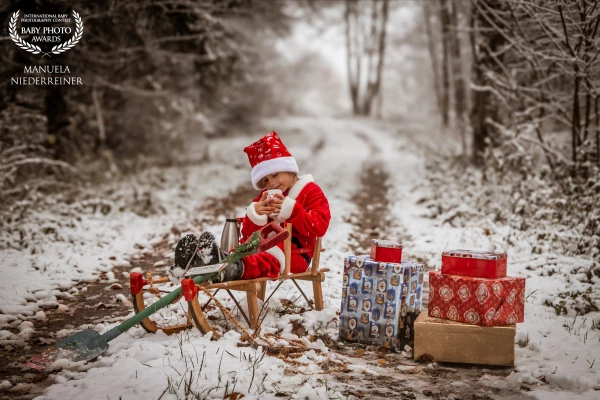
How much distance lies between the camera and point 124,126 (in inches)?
620

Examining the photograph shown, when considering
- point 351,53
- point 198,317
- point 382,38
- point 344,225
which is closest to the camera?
point 198,317

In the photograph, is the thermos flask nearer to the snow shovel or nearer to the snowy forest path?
the snow shovel

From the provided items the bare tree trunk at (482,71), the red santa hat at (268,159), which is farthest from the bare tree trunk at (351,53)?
the red santa hat at (268,159)

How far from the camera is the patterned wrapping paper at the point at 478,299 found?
3861mm

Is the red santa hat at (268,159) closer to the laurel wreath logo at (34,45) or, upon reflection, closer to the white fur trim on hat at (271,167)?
the white fur trim on hat at (271,167)

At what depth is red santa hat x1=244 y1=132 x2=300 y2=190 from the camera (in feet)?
14.8

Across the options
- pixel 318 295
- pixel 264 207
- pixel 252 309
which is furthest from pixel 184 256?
pixel 318 295

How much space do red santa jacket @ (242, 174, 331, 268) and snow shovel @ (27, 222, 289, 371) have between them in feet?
1.27

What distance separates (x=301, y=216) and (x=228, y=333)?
3.73ft

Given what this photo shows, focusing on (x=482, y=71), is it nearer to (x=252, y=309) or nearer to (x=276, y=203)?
(x=276, y=203)

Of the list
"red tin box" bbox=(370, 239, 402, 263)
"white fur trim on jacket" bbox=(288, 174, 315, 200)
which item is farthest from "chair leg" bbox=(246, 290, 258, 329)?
"red tin box" bbox=(370, 239, 402, 263)

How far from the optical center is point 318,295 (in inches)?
185

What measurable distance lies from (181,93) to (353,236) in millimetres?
8882

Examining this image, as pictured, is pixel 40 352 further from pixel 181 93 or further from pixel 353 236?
pixel 181 93
